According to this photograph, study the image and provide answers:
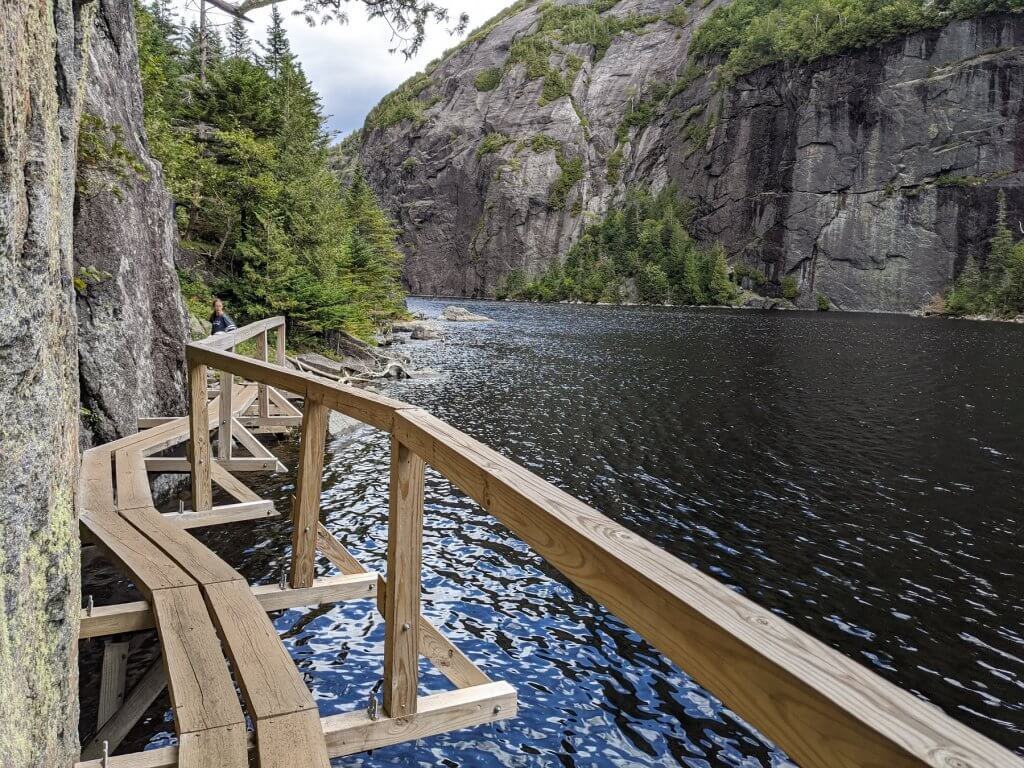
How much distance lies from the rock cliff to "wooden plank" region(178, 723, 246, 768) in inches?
3564

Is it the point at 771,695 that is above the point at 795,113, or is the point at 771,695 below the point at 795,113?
below

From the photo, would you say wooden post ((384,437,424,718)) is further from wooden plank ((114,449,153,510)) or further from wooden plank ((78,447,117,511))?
wooden plank ((114,449,153,510))

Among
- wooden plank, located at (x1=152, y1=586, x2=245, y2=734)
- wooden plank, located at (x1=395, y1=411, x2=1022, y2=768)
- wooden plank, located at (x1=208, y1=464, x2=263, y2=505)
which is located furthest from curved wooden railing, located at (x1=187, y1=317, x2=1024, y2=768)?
wooden plank, located at (x1=208, y1=464, x2=263, y2=505)

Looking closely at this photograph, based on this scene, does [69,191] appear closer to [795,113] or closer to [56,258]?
[56,258]

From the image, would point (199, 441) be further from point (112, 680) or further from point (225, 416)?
point (112, 680)

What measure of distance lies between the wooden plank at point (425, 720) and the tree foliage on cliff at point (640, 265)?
90052 millimetres

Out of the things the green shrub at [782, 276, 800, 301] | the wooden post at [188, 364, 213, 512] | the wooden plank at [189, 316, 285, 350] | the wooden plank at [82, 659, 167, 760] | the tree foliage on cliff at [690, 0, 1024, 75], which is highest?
the tree foliage on cliff at [690, 0, 1024, 75]

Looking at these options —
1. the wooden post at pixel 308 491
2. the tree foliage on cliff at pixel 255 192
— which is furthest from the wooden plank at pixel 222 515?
the tree foliage on cliff at pixel 255 192

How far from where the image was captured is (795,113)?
290 ft

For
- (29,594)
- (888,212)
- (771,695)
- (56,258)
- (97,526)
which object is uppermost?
(888,212)

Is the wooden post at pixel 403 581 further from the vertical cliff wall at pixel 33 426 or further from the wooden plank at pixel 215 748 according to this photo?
the vertical cliff wall at pixel 33 426

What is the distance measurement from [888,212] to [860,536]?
84.1 meters

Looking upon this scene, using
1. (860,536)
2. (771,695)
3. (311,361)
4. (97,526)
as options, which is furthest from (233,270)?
(771,695)

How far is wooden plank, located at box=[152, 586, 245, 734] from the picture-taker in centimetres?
336
